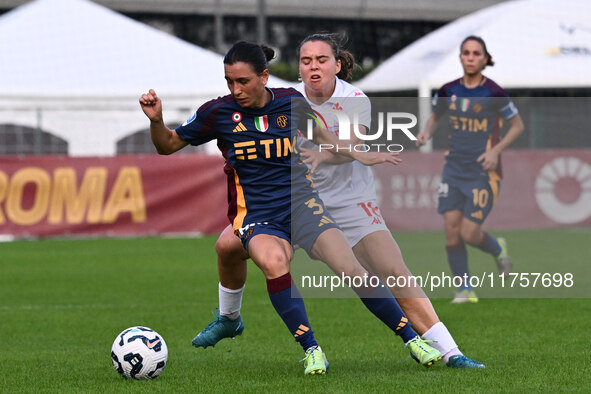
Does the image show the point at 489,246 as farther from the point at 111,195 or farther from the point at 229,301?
the point at 111,195

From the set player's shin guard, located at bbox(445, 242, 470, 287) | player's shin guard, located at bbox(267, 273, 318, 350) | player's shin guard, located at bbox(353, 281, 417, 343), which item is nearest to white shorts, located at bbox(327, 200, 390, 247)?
player's shin guard, located at bbox(353, 281, 417, 343)

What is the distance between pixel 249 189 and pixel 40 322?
314 centimetres

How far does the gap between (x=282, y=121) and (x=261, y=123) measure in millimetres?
118

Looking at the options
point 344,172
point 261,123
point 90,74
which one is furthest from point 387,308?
point 90,74

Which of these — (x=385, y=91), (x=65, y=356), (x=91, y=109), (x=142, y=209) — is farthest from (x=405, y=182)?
(x=65, y=356)

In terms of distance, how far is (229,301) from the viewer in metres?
6.35

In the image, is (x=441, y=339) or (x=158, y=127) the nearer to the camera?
(x=158, y=127)

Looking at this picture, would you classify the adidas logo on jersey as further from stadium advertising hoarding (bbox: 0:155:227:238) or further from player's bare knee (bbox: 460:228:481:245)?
stadium advertising hoarding (bbox: 0:155:227:238)

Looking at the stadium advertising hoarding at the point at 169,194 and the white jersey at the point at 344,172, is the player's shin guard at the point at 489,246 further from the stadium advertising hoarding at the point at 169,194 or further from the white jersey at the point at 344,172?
the stadium advertising hoarding at the point at 169,194

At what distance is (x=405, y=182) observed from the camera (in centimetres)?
1672

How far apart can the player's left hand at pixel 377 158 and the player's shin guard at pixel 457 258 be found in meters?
3.56

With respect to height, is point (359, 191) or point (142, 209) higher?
point (359, 191)

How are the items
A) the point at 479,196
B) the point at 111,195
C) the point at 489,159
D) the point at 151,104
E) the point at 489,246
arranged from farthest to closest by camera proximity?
the point at 111,195 → the point at 489,246 → the point at 479,196 → the point at 489,159 → the point at 151,104

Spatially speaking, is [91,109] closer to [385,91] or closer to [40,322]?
[385,91]
